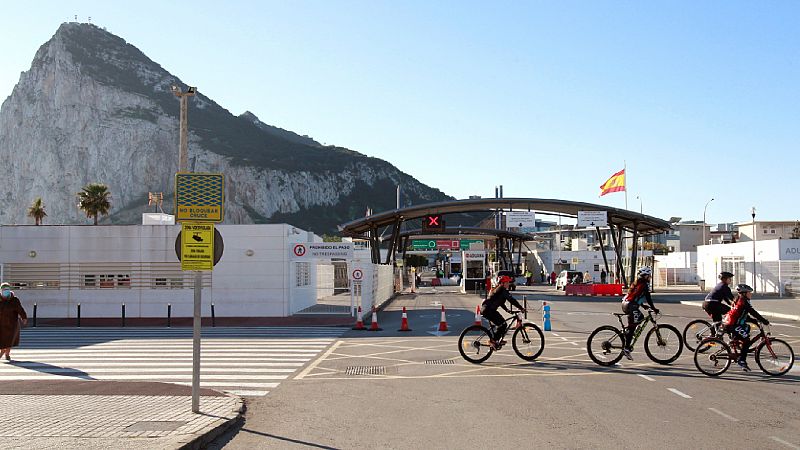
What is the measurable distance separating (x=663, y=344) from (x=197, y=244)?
29.7 feet

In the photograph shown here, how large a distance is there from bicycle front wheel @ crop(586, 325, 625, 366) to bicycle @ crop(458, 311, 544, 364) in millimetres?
1048

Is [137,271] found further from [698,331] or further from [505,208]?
[505,208]

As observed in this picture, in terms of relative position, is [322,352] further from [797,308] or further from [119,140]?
[119,140]

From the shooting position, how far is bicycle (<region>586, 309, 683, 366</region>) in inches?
530

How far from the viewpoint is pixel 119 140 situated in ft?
538

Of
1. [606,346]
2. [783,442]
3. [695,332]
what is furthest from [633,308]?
[783,442]

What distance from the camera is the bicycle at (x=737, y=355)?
1227 cm

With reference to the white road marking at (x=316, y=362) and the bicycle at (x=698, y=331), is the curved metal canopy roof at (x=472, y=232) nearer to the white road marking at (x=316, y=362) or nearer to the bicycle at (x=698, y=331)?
the white road marking at (x=316, y=362)

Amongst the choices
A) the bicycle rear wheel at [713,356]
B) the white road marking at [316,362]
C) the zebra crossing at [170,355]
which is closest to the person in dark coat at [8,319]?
the zebra crossing at [170,355]

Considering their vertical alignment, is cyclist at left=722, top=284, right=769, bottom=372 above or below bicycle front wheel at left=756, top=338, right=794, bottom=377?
above

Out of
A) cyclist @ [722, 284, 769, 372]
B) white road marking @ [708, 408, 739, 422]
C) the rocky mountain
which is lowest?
white road marking @ [708, 408, 739, 422]

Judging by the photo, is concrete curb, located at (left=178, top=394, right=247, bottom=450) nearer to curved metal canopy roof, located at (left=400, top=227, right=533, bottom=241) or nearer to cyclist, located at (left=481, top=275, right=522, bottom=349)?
cyclist, located at (left=481, top=275, right=522, bottom=349)

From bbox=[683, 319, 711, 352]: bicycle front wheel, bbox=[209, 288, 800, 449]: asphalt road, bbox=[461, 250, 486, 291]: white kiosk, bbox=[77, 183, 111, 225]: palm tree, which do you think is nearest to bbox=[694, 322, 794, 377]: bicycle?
bbox=[209, 288, 800, 449]: asphalt road

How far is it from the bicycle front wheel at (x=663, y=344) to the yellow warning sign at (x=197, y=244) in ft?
28.4
